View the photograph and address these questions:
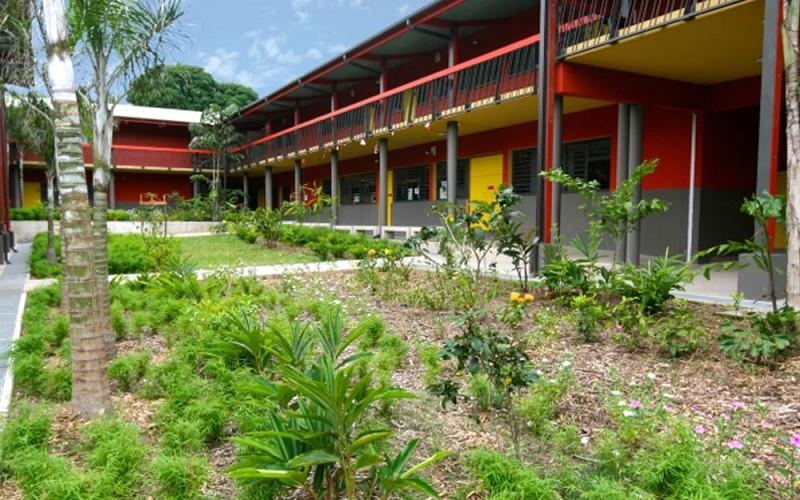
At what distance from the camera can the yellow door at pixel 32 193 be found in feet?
90.9

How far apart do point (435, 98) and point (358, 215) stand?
7749mm

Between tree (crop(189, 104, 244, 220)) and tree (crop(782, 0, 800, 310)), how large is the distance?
2457cm

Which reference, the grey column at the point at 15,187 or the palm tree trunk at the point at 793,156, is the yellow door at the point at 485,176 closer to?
the palm tree trunk at the point at 793,156

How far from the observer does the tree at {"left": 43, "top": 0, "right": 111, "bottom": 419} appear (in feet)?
10.2

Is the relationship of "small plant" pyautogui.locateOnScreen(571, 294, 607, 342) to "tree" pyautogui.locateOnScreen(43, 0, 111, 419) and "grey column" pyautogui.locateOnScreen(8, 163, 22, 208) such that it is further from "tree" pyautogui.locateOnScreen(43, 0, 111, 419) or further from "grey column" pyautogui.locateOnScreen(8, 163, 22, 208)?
"grey column" pyautogui.locateOnScreen(8, 163, 22, 208)

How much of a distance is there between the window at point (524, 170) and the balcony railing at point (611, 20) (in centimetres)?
444

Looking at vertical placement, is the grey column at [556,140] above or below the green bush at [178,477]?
above

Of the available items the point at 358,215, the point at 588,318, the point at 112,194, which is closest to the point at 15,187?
the point at 112,194

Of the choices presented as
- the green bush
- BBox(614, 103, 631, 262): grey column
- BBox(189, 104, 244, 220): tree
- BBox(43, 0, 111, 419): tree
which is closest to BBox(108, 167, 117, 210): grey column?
BBox(189, 104, 244, 220): tree

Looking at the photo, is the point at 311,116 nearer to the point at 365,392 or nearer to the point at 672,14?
the point at 672,14

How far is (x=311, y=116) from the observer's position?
2564 cm

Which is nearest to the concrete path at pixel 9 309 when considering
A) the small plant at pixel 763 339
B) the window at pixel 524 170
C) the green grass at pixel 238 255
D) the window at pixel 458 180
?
the green grass at pixel 238 255

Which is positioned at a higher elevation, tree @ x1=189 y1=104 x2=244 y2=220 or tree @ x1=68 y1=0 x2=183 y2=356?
tree @ x1=189 y1=104 x2=244 y2=220

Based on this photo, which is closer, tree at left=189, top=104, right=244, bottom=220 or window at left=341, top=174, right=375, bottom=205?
window at left=341, top=174, right=375, bottom=205
